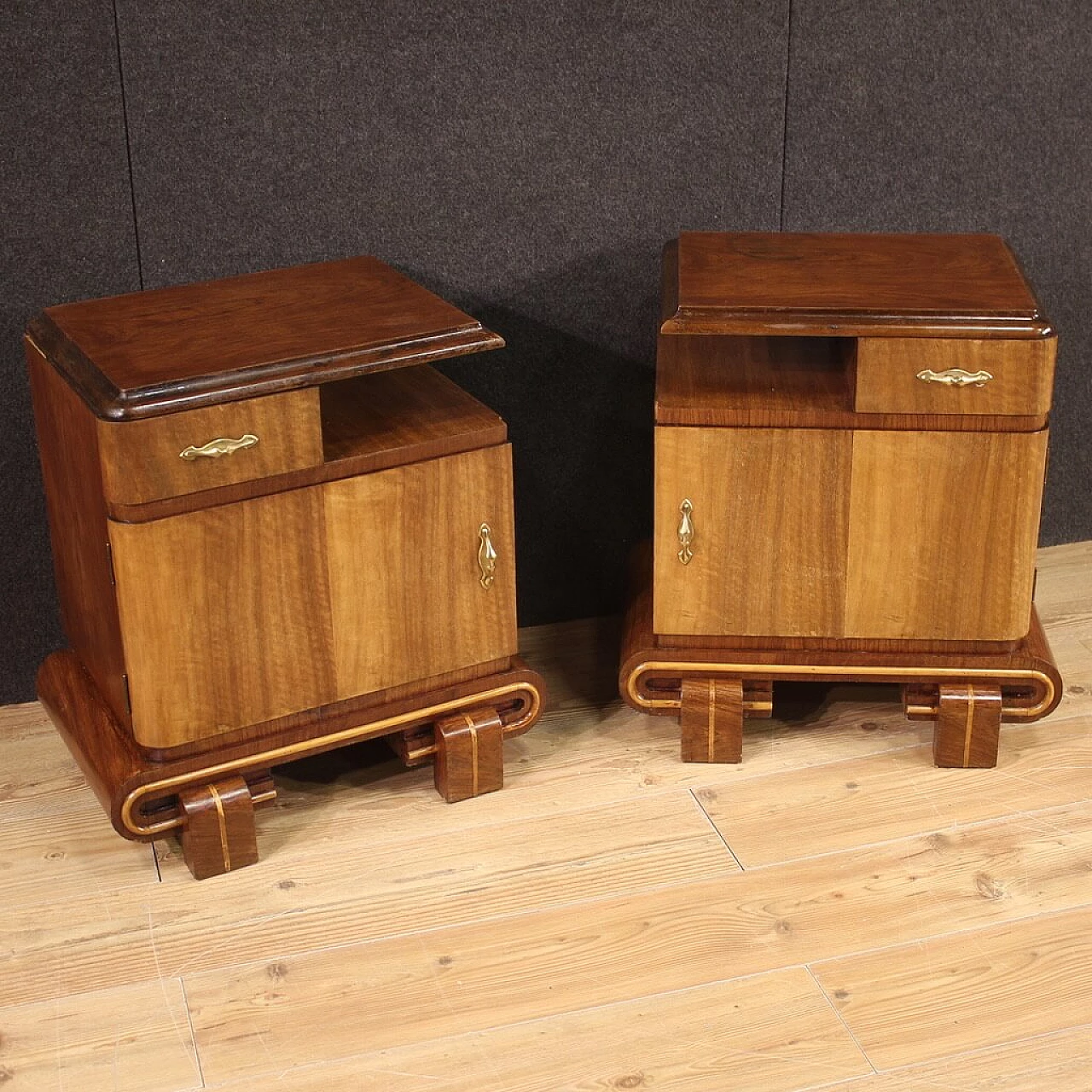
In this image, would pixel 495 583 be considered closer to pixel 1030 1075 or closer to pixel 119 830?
pixel 119 830

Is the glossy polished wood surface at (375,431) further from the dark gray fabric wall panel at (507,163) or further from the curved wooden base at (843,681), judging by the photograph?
the curved wooden base at (843,681)

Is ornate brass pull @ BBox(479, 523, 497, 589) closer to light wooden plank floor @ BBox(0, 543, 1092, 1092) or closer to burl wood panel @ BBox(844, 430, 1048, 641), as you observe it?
light wooden plank floor @ BBox(0, 543, 1092, 1092)

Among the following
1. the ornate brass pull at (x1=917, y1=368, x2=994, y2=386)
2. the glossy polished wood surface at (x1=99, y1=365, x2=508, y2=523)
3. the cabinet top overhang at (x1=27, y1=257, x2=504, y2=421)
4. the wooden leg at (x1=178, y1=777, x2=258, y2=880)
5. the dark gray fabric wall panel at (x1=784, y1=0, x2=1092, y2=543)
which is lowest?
the wooden leg at (x1=178, y1=777, x2=258, y2=880)

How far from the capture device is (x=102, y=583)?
63.1 inches

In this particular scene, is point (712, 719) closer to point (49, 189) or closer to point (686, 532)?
point (686, 532)

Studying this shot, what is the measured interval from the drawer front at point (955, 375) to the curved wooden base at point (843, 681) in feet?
0.94

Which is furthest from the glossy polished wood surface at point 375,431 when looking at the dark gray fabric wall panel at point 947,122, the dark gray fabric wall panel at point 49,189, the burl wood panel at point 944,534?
the dark gray fabric wall panel at point 947,122

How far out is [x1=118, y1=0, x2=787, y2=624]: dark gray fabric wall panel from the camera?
1794 mm

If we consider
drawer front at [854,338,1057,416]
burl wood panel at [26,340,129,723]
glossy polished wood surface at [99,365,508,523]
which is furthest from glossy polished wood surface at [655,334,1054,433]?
burl wood panel at [26,340,129,723]

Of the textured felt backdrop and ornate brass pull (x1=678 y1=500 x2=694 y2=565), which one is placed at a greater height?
the textured felt backdrop

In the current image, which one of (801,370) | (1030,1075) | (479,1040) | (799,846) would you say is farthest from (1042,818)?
(479,1040)

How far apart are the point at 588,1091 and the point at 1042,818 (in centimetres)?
64

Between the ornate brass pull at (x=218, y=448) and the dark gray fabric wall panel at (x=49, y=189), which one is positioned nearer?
the ornate brass pull at (x=218, y=448)

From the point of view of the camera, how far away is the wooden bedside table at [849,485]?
165cm
